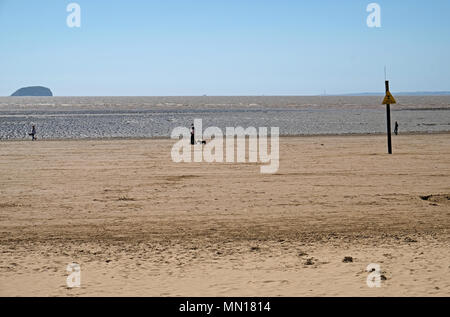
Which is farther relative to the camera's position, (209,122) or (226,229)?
(209,122)

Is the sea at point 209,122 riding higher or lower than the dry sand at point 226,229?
higher

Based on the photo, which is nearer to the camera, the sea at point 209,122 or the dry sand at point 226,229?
the dry sand at point 226,229

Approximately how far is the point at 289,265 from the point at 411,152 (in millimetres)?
17771

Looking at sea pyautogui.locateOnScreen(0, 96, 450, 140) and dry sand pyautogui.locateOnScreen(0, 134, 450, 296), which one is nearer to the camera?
dry sand pyautogui.locateOnScreen(0, 134, 450, 296)

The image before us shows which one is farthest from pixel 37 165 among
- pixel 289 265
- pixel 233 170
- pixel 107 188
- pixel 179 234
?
pixel 289 265

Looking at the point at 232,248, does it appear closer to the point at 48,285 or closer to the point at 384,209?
the point at 48,285

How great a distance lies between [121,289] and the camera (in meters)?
6.93

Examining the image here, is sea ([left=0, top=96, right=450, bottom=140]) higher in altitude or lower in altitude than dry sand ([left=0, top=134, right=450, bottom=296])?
higher

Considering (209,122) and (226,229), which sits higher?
(209,122)

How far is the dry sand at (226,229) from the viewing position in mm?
7156

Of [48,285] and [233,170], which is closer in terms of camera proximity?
[48,285]

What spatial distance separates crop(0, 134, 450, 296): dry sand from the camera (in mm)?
7156

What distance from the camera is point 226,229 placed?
10195 mm
